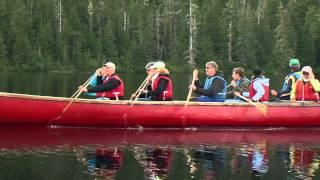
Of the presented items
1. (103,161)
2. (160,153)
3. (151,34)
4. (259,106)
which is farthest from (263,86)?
(151,34)

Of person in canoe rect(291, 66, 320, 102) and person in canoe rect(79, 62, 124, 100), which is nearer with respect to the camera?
person in canoe rect(79, 62, 124, 100)

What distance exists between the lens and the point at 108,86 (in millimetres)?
14445

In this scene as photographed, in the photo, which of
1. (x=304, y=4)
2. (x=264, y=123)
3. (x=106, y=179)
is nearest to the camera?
(x=106, y=179)

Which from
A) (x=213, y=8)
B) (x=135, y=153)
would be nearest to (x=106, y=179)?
(x=135, y=153)

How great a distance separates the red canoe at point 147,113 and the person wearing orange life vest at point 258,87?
324mm

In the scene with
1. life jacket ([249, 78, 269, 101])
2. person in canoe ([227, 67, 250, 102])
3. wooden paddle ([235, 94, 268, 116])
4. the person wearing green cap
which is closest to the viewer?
wooden paddle ([235, 94, 268, 116])

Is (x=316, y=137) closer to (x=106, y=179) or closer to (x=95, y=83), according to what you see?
(x=95, y=83)

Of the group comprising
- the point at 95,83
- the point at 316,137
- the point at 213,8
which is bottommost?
the point at 316,137

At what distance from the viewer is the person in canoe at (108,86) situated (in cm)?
1440

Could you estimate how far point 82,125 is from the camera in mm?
14211

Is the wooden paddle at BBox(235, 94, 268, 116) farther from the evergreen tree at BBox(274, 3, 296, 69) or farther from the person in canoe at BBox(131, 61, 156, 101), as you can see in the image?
the evergreen tree at BBox(274, 3, 296, 69)

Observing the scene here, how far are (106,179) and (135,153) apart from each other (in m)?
2.28

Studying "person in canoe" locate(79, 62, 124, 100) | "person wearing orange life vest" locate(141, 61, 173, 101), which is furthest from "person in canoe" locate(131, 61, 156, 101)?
"person in canoe" locate(79, 62, 124, 100)

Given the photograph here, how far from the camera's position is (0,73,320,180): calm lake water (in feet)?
32.1
